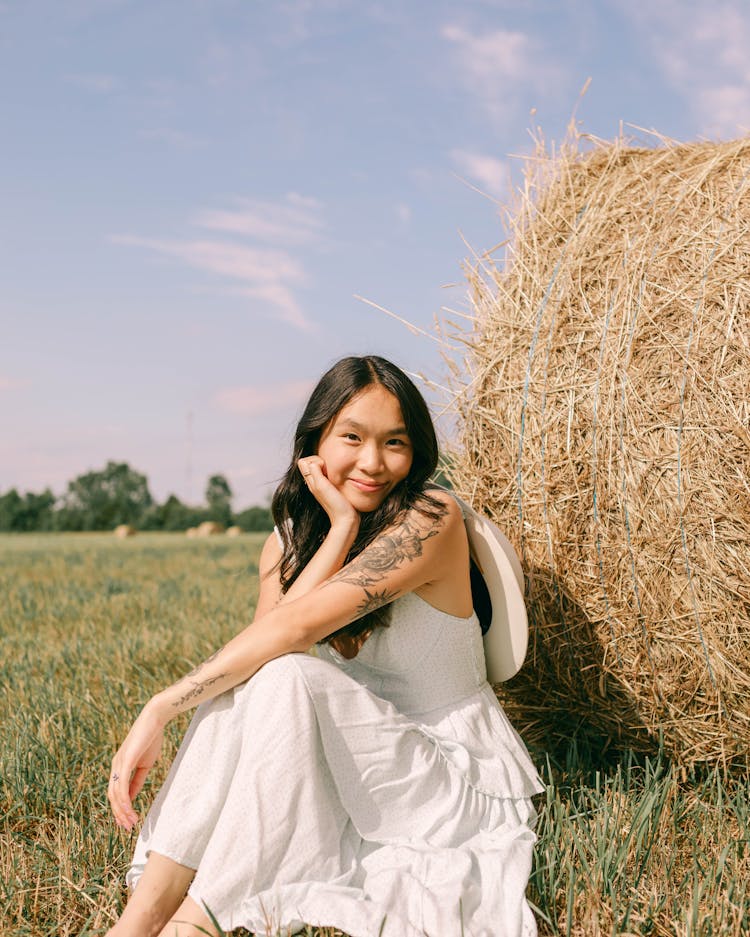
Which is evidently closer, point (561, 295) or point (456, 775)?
point (456, 775)

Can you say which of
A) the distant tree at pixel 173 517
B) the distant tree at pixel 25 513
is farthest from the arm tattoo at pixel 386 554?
the distant tree at pixel 25 513

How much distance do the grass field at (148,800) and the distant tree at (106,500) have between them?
144ft

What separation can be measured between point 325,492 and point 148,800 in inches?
51.4

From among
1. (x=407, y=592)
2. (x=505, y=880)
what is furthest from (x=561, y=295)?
(x=505, y=880)

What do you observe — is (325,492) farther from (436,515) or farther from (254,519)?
(254,519)

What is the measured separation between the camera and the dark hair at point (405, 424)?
10.4 feet

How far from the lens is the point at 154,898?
8.23 ft

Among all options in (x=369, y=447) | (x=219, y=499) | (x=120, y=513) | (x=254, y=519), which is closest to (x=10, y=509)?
(x=120, y=513)

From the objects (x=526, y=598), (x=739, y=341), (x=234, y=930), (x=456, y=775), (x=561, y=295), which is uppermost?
(x=561, y=295)

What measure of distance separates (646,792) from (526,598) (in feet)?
2.58

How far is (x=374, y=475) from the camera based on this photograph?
3.18 m

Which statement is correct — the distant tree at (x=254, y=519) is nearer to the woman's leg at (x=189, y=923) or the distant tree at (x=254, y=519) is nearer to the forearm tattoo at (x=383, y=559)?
the forearm tattoo at (x=383, y=559)

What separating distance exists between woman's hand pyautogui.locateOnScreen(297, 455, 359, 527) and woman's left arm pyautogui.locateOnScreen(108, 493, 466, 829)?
21 centimetres

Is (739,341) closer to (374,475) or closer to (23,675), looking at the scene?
(374,475)
